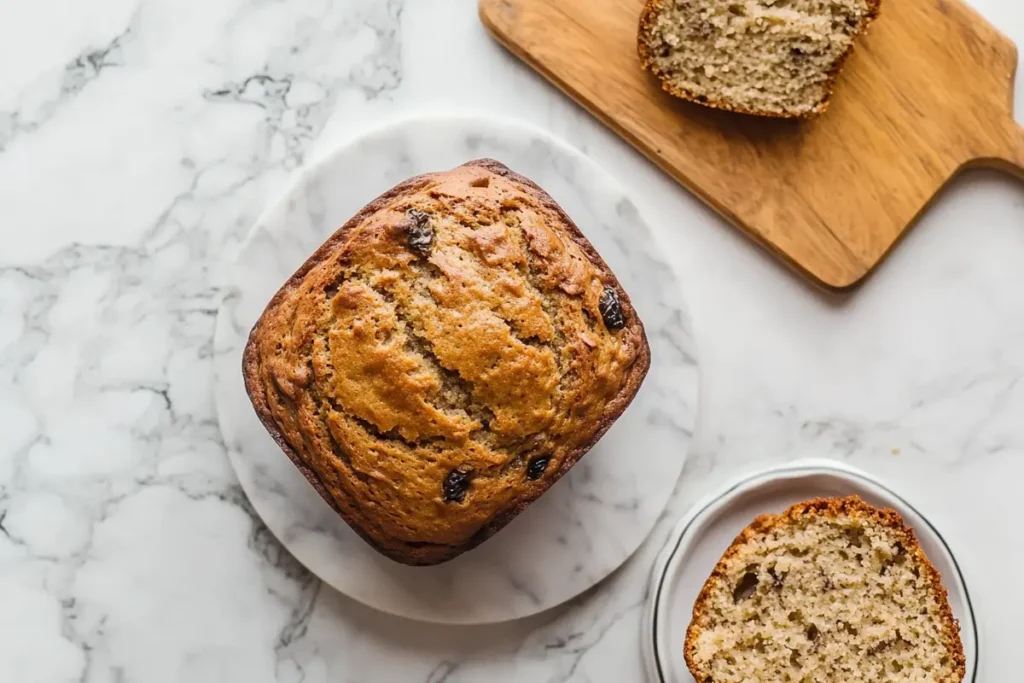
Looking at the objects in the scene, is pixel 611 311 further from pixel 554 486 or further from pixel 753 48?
pixel 753 48

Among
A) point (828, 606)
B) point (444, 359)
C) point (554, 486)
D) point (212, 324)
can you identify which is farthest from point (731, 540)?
point (212, 324)

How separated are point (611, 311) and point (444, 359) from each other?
427mm

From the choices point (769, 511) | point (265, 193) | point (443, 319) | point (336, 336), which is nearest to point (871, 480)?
point (769, 511)

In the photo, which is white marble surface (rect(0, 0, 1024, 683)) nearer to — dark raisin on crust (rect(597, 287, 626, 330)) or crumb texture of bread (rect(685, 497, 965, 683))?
crumb texture of bread (rect(685, 497, 965, 683))

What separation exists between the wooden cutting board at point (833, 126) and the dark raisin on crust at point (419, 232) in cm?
73

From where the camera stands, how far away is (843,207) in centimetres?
274

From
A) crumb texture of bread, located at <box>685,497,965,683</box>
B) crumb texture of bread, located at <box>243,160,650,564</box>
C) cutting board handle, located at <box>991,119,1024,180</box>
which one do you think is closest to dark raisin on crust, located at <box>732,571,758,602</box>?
crumb texture of bread, located at <box>685,497,965,683</box>

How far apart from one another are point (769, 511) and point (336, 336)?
1.31m

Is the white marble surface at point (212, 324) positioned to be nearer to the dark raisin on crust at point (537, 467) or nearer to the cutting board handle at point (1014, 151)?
the cutting board handle at point (1014, 151)

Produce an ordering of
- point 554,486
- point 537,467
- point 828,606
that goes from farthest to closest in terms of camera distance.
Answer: point 554,486 → point 828,606 → point 537,467

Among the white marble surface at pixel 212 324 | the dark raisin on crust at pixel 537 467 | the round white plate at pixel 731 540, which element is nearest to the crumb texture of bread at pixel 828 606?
the round white plate at pixel 731 540

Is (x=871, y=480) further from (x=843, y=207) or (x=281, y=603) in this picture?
(x=281, y=603)

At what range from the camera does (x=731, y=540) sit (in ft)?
9.02

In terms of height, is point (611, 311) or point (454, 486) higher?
point (611, 311)
